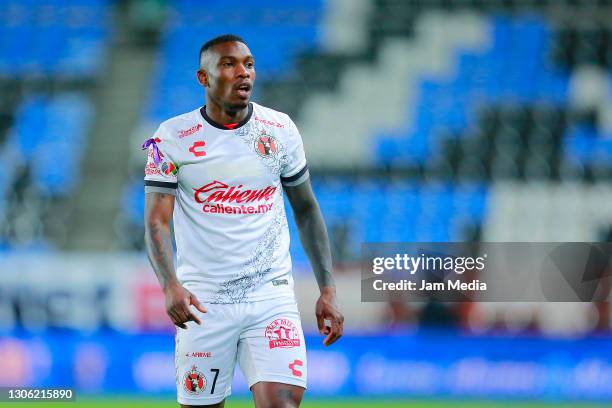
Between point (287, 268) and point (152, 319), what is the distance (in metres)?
6.97

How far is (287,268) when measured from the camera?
5184mm

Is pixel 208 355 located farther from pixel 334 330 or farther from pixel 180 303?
pixel 334 330

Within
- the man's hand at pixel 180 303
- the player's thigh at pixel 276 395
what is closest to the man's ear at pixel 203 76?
the man's hand at pixel 180 303

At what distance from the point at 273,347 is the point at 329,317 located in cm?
27

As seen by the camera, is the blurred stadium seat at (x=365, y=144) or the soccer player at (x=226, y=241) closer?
the soccer player at (x=226, y=241)

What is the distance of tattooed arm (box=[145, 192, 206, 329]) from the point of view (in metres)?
4.75

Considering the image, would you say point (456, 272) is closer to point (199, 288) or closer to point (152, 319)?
point (152, 319)

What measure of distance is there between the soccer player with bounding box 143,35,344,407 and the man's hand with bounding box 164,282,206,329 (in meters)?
0.17

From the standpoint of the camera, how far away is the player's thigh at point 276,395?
488cm

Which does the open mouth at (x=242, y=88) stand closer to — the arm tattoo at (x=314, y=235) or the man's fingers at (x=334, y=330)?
the arm tattoo at (x=314, y=235)

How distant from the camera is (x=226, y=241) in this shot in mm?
5031

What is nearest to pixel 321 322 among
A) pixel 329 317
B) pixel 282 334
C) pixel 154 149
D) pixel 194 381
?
pixel 329 317

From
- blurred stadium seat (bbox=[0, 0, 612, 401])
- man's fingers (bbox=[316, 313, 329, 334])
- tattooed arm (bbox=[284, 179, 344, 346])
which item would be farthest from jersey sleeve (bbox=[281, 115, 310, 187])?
blurred stadium seat (bbox=[0, 0, 612, 401])

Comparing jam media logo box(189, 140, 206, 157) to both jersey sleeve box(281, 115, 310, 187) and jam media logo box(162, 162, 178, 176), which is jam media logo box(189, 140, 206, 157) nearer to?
jam media logo box(162, 162, 178, 176)
